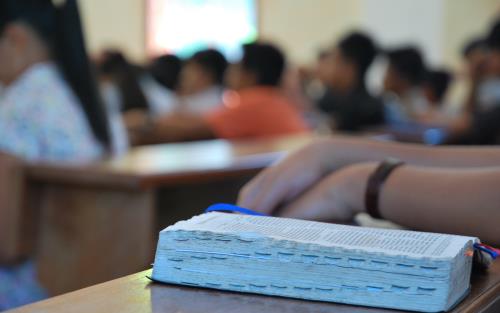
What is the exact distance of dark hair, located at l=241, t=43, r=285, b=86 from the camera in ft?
14.7

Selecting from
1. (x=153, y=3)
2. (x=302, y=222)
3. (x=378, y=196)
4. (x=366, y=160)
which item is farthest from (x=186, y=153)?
(x=153, y=3)

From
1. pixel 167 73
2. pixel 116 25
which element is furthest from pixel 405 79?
pixel 116 25

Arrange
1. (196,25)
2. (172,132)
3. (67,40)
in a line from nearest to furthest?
1. (67,40)
2. (172,132)
3. (196,25)

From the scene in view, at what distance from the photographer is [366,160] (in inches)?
44.1

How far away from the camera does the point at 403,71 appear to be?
6.45 m

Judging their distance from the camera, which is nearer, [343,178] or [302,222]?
[302,222]

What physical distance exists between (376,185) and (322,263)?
34 centimetres

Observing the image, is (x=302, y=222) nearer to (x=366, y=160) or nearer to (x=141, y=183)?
(x=366, y=160)

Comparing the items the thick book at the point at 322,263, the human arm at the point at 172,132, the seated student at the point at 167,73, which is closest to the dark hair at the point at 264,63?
the human arm at the point at 172,132

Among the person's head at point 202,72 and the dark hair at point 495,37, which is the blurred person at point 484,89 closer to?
the dark hair at point 495,37

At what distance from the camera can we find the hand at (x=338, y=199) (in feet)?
3.23

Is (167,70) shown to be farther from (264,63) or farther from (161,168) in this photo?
(161,168)

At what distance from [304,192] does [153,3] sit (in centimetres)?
708

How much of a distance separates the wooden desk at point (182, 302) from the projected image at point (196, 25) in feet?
23.9
